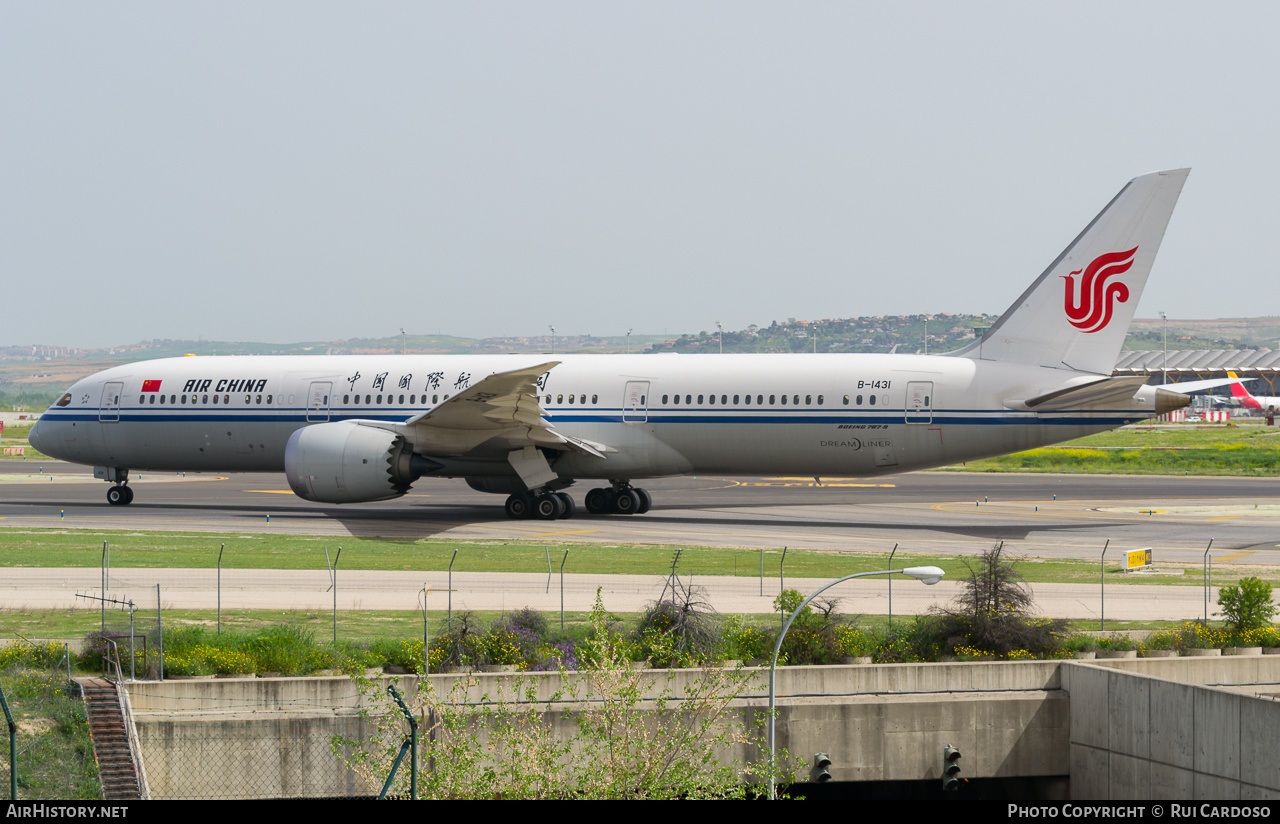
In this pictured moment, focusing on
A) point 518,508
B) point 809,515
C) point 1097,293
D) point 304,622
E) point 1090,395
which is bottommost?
point 304,622

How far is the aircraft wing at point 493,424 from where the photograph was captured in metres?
38.8

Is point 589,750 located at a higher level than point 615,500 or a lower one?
lower

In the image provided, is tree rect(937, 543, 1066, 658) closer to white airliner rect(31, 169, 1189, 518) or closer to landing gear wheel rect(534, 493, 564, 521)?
white airliner rect(31, 169, 1189, 518)

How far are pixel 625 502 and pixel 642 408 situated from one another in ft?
14.4

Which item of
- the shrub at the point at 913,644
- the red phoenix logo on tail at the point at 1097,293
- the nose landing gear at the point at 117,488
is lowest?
the shrub at the point at 913,644

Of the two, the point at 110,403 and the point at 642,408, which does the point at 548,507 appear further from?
the point at 110,403

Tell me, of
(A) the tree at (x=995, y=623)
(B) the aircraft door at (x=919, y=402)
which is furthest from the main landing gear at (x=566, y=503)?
(A) the tree at (x=995, y=623)

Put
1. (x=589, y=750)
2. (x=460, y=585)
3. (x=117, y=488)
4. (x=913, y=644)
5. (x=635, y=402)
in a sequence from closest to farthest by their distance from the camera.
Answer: (x=589, y=750)
(x=913, y=644)
(x=460, y=585)
(x=635, y=402)
(x=117, y=488)

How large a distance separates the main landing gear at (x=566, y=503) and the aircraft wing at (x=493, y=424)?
2126 mm

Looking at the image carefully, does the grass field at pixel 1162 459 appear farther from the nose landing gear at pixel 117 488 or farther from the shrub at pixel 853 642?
the shrub at pixel 853 642

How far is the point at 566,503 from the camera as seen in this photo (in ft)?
140

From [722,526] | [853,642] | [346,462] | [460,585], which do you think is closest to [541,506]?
[722,526]

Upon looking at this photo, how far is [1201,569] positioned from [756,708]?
1669 centimetres

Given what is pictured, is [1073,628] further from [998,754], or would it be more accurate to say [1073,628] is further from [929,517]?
[929,517]
